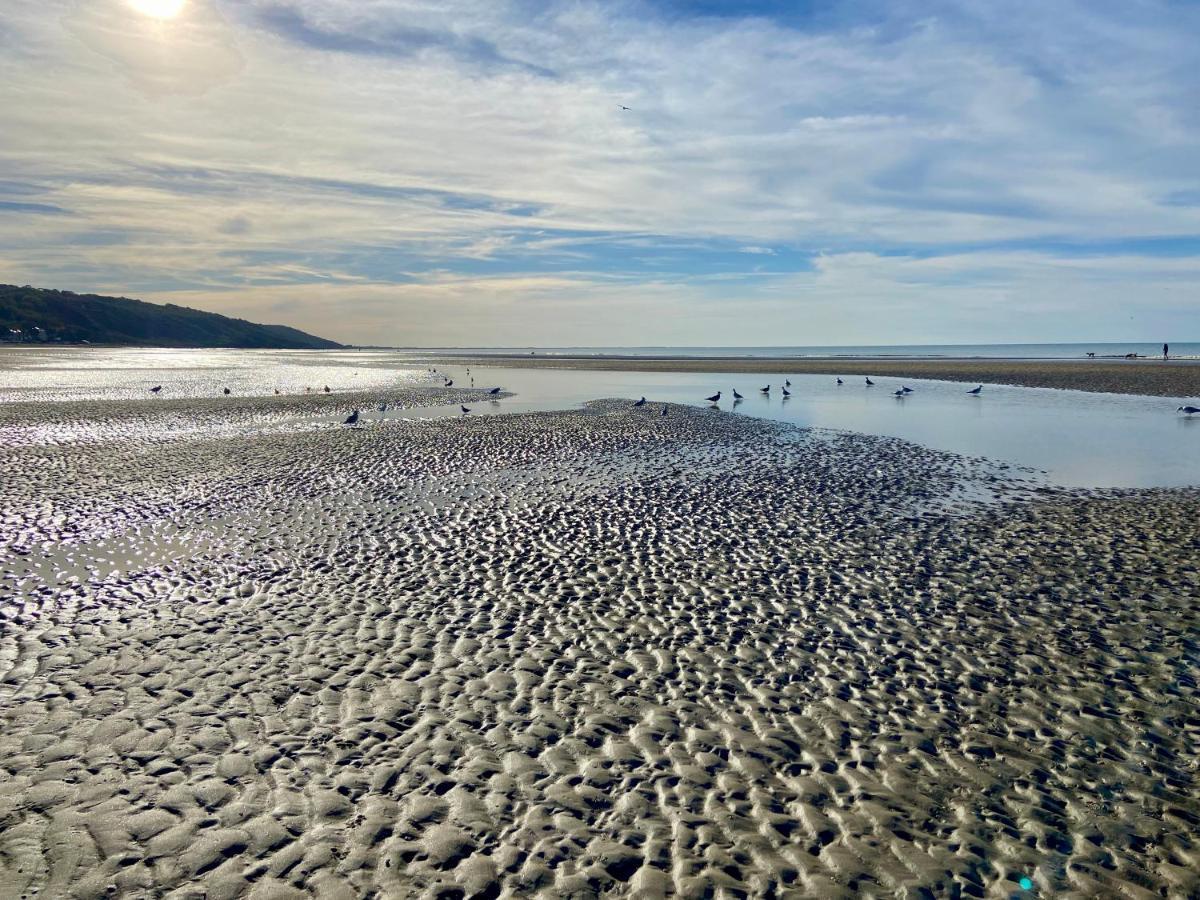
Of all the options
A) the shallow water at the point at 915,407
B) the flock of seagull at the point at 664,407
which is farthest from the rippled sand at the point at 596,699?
the flock of seagull at the point at 664,407

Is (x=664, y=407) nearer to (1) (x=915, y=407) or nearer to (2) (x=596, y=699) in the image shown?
(1) (x=915, y=407)

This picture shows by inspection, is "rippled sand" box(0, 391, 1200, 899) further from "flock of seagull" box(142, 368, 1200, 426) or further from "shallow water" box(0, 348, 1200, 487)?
"flock of seagull" box(142, 368, 1200, 426)

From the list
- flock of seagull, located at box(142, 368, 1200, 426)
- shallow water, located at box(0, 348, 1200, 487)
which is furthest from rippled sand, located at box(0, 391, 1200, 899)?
flock of seagull, located at box(142, 368, 1200, 426)

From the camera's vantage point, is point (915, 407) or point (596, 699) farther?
point (915, 407)

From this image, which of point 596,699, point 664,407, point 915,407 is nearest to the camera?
point 596,699

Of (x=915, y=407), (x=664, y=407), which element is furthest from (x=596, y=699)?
(x=915, y=407)

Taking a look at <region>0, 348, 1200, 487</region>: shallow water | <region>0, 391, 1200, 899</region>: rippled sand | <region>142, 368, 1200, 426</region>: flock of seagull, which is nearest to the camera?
<region>0, 391, 1200, 899</region>: rippled sand

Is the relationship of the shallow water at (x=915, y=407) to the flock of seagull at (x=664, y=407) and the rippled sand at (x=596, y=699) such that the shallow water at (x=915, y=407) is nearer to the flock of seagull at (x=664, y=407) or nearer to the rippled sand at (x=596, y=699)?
the flock of seagull at (x=664, y=407)
